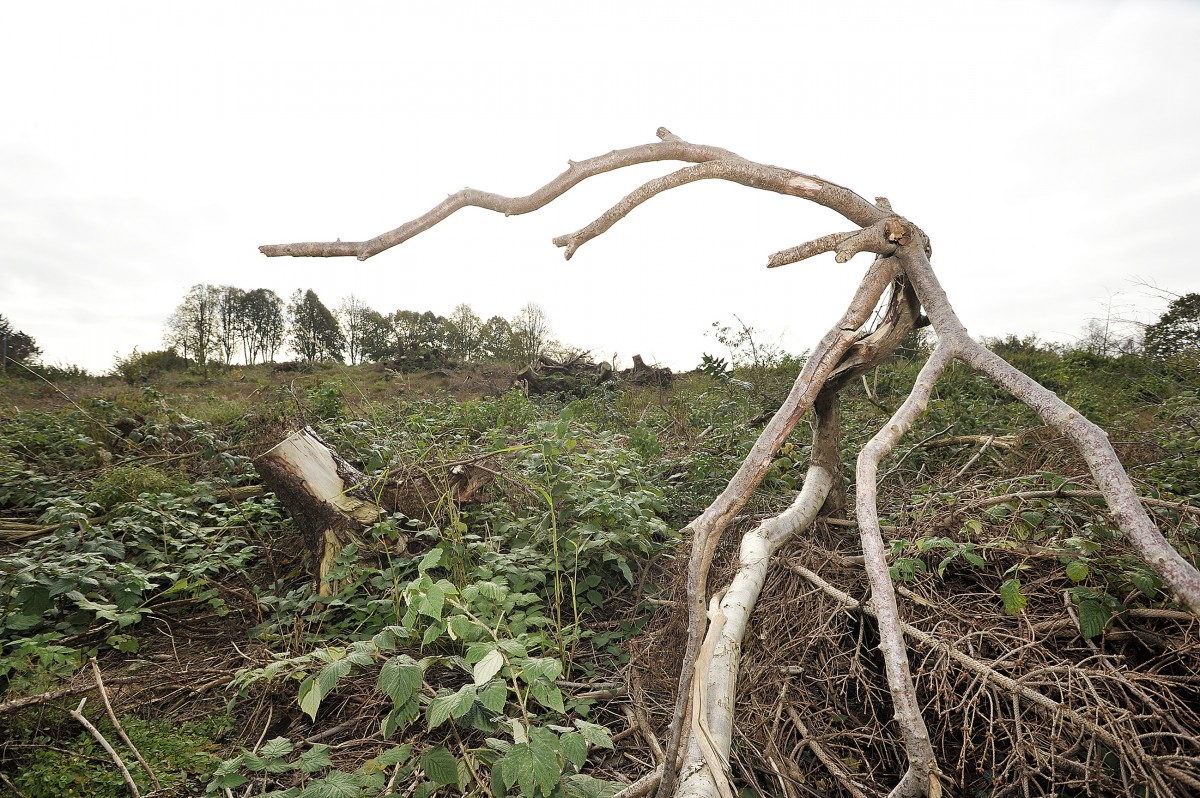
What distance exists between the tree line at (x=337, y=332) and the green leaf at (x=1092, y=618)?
14435 mm

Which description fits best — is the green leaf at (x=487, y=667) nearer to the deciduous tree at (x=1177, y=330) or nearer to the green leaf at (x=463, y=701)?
the green leaf at (x=463, y=701)

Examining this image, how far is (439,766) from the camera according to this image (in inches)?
69.6

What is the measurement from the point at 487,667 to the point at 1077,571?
2051mm

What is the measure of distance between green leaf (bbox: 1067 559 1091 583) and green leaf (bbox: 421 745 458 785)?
7.21ft

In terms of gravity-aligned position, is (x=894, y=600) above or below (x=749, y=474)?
below

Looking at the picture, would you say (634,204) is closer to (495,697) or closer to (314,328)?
(495,697)

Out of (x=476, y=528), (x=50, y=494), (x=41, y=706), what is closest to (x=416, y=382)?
(x=50, y=494)

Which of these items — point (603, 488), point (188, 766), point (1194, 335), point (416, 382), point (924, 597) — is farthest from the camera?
point (416, 382)

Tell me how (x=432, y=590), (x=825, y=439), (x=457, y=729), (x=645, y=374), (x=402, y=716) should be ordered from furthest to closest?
(x=645, y=374)
(x=825, y=439)
(x=457, y=729)
(x=432, y=590)
(x=402, y=716)

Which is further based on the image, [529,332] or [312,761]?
[529,332]

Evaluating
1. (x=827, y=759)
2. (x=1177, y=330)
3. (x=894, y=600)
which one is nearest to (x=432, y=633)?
(x=827, y=759)

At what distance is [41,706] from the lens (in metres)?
2.29

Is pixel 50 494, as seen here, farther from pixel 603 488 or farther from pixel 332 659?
pixel 603 488

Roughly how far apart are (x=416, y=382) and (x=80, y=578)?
1194 cm
